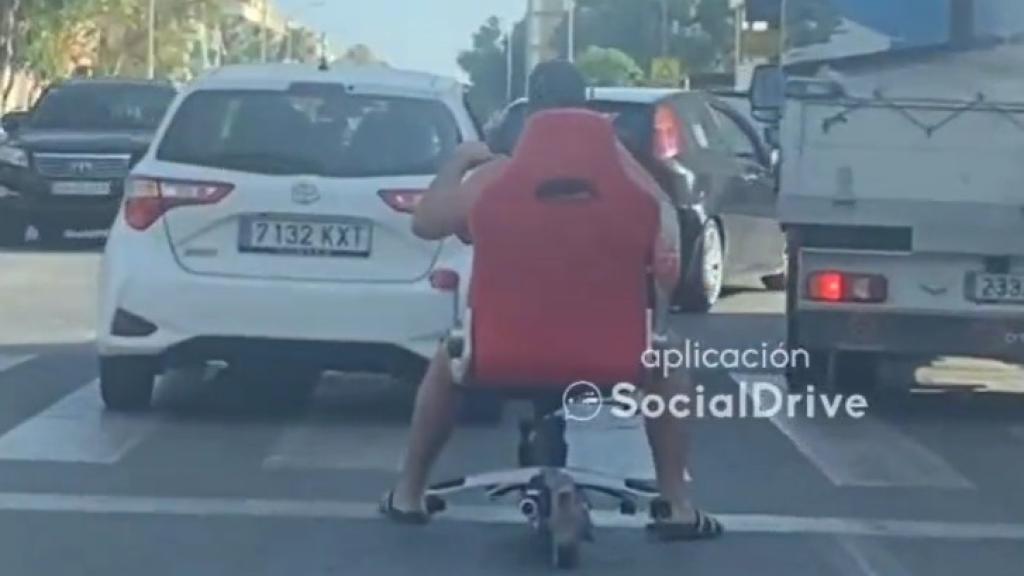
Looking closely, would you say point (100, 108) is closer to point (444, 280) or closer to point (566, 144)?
point (444, 280)

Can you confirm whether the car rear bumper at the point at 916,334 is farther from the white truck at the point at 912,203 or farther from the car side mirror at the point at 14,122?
the car side mirror at the point at 14,122

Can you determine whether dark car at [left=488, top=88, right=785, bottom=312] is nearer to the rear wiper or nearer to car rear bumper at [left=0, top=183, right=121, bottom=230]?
the rear wiper

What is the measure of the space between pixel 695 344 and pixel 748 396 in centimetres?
281

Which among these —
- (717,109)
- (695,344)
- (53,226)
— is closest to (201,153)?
(695,344)

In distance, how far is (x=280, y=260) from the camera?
40.0 feet

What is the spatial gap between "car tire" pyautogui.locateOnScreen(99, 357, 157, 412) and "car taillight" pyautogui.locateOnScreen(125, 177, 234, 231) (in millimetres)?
675

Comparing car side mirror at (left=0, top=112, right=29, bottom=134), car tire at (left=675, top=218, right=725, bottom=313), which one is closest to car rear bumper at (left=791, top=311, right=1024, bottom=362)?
car tire at (left=675, top=218, right=725, bottom=313)

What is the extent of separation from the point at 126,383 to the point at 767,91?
12.4ft

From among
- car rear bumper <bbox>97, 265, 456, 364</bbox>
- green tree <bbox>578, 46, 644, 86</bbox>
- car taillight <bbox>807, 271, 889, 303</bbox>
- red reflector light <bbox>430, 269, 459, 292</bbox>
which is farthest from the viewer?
green tree <bbox>578, 46, 644, 86</bbox>

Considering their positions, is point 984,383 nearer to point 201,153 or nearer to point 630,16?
point 201,153

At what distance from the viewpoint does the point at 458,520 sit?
984cm

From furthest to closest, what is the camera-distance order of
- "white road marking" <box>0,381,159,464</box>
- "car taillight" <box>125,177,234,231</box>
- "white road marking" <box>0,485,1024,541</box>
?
1. "car taillight" <box>125,177,234,231</box>
2. "white road marking" <box>0,381,159,464</box>
3. "white road marking" <box>0,485,1024,541</box>

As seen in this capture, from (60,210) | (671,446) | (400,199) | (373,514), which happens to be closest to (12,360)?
(400,199)

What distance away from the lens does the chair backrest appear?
8727 mm
